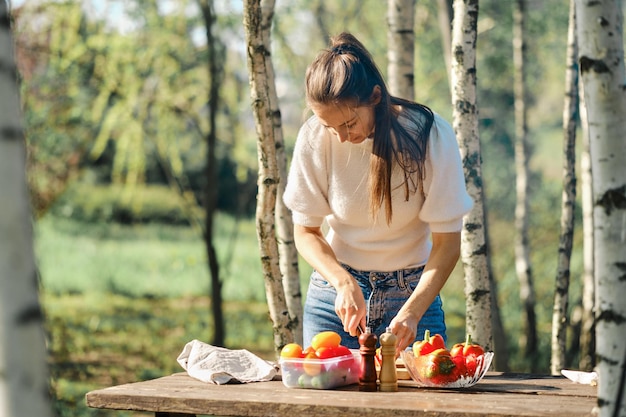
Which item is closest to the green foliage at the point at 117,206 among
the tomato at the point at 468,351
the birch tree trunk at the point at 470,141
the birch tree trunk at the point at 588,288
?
the birch tree trunk at the point at 588,288

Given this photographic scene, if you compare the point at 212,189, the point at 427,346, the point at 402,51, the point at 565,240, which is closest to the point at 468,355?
the point at 427,346

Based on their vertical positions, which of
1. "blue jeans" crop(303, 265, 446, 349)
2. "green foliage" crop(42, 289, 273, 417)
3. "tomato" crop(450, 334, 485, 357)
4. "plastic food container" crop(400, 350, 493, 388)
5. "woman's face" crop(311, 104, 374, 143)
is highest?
"woman's face" crop(311, 104, 374, 143)

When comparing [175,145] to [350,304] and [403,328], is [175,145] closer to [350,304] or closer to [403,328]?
[350,304]

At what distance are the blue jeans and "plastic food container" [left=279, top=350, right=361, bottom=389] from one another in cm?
31

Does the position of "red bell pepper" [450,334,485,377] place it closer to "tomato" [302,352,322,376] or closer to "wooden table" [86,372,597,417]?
"wooden table" [86,372,597,417]

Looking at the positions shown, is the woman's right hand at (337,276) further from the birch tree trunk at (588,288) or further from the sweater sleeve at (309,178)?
the birch tree trunk at (588,288)

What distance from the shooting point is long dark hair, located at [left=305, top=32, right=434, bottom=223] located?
2.82 metres

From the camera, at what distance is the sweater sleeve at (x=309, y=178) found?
9.92 ft

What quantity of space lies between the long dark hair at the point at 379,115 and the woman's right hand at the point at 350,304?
0.26 metres

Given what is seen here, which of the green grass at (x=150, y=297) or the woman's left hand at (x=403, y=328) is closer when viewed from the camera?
the woman's left hand at (x=403, y=328)

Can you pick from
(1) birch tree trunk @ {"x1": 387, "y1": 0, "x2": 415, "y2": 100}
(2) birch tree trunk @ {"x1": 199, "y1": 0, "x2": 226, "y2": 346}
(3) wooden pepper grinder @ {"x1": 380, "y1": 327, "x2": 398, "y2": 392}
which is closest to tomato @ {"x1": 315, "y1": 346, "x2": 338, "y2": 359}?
(3) wooden pepper grinder @ {"x1": 380, "y1": 327, "x2": 398, "y2": 392}

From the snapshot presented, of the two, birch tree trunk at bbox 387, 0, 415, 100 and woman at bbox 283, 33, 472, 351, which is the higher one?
birch tree trunk at bbox 387, 0, 415, 100

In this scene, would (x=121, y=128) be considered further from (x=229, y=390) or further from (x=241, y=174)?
(x=229, y=390)

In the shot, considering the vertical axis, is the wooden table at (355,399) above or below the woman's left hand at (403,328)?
below
